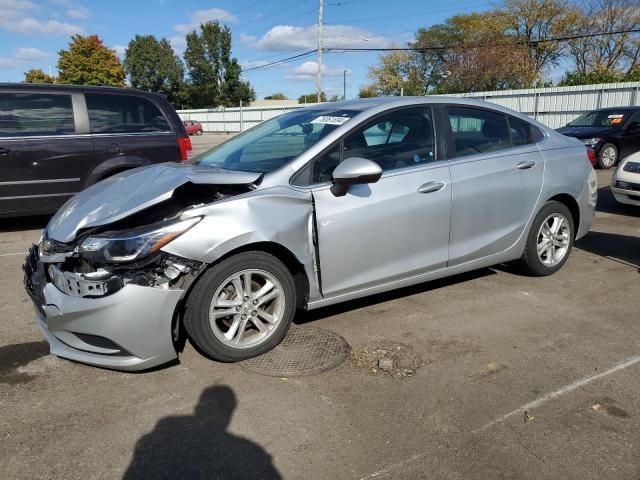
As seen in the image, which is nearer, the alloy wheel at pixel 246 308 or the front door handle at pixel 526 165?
the alloy wheel at pixel 246 308

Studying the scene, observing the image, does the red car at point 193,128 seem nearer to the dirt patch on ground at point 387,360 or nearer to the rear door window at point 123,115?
the rear door window at point 123,115

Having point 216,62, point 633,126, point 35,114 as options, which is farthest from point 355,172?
point 216,62

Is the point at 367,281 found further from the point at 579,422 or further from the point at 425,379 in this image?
the point at 579,422

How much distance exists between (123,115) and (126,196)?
14.0 ft

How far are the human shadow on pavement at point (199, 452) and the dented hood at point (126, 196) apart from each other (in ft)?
4.05

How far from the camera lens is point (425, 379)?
314 centimetres

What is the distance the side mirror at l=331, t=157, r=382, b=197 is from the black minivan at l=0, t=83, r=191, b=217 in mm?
4446

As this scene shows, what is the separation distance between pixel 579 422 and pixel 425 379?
835 millimetres


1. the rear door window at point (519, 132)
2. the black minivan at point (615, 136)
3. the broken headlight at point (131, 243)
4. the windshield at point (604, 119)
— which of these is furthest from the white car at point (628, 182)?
the broken headlight at point (131, 243)

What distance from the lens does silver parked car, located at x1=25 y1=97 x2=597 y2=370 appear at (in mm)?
2928

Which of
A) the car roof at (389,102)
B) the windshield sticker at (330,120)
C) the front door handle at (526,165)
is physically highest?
the car roof at (389,102)

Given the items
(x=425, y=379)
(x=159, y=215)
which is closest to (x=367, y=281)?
(x=425, y=379)

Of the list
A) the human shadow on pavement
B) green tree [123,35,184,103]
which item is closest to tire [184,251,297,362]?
the human shadow on pavement

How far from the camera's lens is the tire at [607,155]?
13.5 metres
